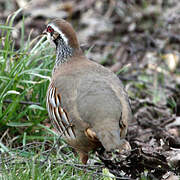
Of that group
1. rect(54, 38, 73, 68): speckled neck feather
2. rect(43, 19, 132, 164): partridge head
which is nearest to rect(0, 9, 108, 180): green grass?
rect(54, 38, 73, 68): speckled neck feather

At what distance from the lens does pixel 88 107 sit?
12.2 feet

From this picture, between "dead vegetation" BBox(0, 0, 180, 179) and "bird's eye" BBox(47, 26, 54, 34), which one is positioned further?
"bird's eye" BBox(47, 26, 54, 34)

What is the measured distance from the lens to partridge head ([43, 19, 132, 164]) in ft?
11.8

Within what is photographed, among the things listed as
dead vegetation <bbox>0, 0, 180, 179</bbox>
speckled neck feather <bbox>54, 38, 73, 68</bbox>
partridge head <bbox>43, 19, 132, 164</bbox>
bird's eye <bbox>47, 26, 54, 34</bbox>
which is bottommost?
dead vegetation <bbox>0, 0, 180, 179</bbox>

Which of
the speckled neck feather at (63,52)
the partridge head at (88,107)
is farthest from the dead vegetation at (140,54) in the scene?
the speckled neck feather at (63,52)

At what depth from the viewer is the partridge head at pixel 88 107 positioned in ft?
11.8

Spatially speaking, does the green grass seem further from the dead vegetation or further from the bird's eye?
the dead vegetation

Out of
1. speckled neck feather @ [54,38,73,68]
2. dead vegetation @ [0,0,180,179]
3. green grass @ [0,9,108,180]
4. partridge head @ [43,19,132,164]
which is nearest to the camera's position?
partridge head @ [43,19,132,164]

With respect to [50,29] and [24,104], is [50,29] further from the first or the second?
[24,104]

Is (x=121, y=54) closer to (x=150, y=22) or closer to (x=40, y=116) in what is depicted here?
(x=150, y=22)

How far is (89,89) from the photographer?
3.87 metres

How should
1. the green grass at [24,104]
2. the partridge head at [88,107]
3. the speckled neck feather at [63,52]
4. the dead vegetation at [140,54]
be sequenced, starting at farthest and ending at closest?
the speckled neck feather at [63,52] < the green grass at [24,104] < the dead vegetation at [140,54] < the partridge head at [88,107]

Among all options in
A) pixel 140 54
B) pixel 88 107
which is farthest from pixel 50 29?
pixel 140 54

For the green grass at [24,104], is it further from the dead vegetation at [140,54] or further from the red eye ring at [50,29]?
the dead vegetation at [140,54]
